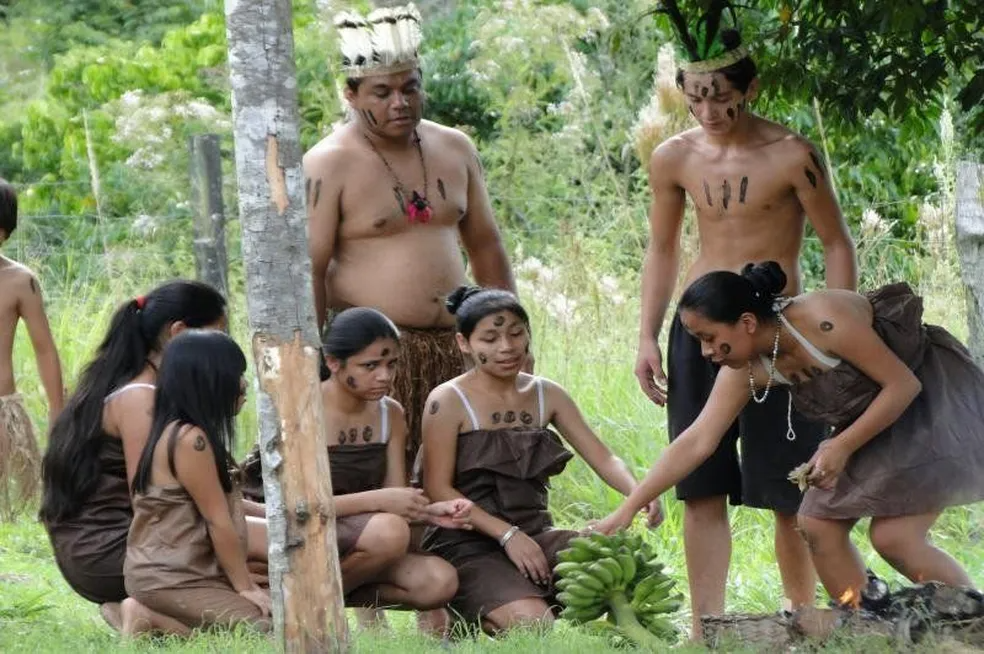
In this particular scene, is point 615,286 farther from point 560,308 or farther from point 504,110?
point 504,110

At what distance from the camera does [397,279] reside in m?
6.57

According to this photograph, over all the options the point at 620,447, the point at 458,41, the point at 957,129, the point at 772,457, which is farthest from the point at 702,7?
the point at 458,41

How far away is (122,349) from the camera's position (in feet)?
20.6

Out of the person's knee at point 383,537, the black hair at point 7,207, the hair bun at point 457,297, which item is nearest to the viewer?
the person's knee at point 383,537

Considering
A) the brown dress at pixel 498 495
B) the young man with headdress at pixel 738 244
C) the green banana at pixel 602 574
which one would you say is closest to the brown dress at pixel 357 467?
the brown dress at pixel 498 495

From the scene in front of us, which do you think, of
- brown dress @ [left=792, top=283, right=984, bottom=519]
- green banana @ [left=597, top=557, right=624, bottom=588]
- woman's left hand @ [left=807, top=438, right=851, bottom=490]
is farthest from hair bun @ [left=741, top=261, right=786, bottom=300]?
green banana @ [left=597, top=557, right=624, bottom=588]

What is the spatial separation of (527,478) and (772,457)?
87 cm

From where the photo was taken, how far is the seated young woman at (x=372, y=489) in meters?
6.08

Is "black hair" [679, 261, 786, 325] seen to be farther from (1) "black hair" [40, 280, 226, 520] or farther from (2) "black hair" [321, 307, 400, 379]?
(1) "black hair" [40, 280, 226, 520]

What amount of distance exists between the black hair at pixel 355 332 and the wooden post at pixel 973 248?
2.58m

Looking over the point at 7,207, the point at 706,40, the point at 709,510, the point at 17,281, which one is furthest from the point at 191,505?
the point at 706,40

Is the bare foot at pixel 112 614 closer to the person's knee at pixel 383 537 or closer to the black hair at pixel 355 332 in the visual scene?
the person's knee at pixel 383 537

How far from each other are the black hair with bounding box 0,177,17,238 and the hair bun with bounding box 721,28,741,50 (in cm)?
281

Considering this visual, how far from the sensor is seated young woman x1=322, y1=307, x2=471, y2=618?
239 inches
